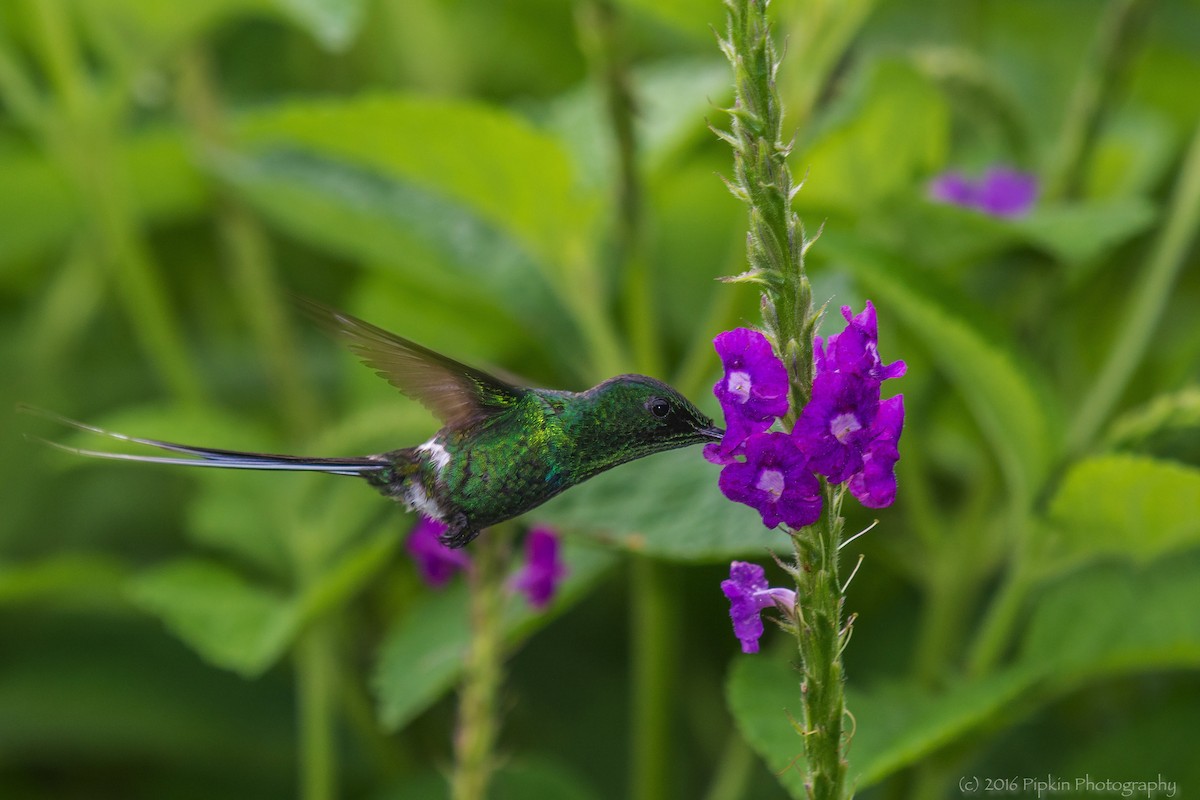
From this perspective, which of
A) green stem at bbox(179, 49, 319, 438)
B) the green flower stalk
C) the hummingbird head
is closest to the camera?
the green flower stalk

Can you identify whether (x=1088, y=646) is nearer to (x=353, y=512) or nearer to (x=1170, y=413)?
(x=1170, y=413)

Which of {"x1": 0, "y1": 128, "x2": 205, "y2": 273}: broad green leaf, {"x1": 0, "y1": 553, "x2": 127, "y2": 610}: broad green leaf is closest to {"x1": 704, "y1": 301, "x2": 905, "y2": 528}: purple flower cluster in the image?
{"x1": 0, "y1": 553, "x2": 127, "y2": 610}: broad green leaf

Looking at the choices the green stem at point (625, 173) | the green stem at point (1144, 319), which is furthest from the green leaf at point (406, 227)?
the green stem at point (1144, 319)

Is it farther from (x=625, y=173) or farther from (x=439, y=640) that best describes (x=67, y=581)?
(x=625, y=173)

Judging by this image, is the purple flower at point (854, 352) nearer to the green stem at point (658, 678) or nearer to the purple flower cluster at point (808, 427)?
the purple flower cluster at point (808, 427)

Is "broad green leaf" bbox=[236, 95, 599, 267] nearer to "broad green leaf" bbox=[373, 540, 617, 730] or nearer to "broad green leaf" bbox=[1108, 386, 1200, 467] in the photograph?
"broad green leaf" bbox=[373, 540, 617, 730]

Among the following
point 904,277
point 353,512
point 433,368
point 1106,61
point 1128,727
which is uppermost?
point 1106,61

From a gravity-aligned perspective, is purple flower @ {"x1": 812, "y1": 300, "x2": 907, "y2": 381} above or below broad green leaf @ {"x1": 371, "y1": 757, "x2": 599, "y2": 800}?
below

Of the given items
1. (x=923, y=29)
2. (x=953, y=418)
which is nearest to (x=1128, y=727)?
(x=953, y=418)
